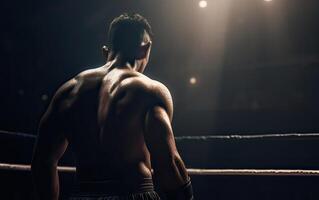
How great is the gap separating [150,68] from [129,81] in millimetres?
5762

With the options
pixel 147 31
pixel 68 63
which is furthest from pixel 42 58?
pixel 147 31

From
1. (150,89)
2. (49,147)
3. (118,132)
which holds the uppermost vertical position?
(150,89)

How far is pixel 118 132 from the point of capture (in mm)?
1549

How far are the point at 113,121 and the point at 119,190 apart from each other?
25 cm

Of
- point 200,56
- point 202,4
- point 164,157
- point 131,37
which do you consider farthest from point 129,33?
point 200,56

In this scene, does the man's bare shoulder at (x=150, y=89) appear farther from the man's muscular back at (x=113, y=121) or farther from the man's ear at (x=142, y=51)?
the man's ear at (x=142, y=51)

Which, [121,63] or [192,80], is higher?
[121,63]

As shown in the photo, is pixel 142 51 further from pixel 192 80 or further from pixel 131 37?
pixel 192 80

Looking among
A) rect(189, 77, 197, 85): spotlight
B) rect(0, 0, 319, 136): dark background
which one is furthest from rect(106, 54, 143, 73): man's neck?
rect(189, 77, 197, 85): spotlight

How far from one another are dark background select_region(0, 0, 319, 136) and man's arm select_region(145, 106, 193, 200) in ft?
16.8

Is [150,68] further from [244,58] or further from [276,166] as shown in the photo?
[276,166]

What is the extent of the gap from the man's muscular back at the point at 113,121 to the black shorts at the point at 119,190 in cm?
2

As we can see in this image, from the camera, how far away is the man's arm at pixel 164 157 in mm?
1486

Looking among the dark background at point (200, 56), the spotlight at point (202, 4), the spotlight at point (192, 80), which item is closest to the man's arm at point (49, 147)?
the dark background at point (200, 56)
